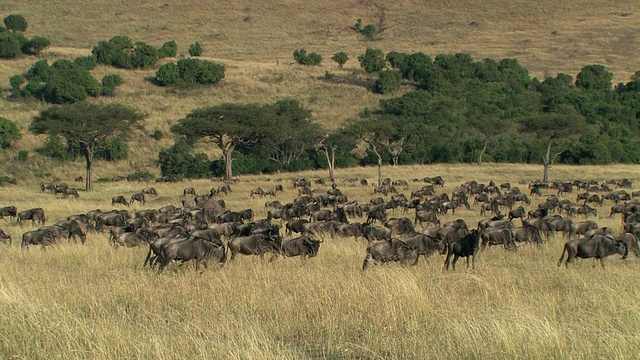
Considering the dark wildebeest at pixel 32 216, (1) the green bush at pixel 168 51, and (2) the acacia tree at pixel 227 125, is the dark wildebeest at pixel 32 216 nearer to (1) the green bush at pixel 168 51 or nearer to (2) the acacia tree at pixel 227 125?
(2) the acacia tree at pixel 227 125

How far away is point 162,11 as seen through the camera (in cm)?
14300

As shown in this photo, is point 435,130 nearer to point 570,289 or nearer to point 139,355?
point 570,289

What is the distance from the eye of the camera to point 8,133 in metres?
61.2

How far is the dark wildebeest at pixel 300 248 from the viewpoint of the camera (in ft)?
48.9

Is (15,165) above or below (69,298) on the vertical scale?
below

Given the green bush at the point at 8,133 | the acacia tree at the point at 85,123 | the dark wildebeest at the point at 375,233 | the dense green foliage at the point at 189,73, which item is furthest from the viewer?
the dense green foliage at the point at 189,73

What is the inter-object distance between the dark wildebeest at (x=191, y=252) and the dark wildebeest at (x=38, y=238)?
6.30 metres

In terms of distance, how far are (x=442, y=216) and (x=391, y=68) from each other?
74500 mm

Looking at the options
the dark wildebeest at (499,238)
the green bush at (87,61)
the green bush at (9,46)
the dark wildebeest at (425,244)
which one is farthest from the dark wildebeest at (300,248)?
the green bush at (9,46)

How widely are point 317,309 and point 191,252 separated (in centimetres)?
483

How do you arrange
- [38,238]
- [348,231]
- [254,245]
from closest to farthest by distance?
[254,245]
[38,238]
[348,231]

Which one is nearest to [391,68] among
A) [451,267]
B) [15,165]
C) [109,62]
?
[109,62]

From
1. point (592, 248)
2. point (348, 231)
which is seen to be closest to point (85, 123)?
point (348, 231)

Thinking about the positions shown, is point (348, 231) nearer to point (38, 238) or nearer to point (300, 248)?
point (300, 248)
